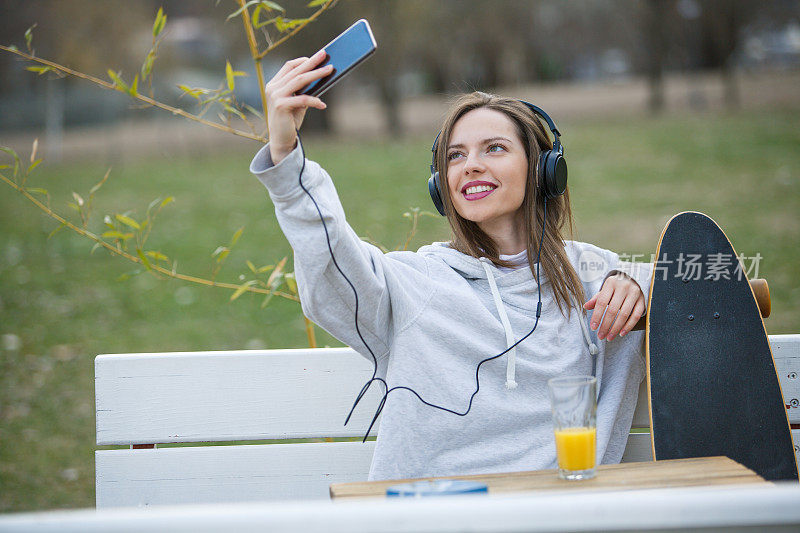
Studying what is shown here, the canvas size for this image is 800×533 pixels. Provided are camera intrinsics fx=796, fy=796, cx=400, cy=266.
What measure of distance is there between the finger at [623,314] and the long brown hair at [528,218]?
0.47ft

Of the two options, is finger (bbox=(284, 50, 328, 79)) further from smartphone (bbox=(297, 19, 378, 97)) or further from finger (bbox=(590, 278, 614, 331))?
finger (bbox=(590, 278, 614, 331))

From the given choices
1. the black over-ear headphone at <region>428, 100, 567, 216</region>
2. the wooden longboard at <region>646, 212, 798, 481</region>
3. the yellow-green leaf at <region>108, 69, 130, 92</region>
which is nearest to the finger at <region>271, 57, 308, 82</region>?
the black over-ear headphone at <region>428, 100, 567, 216</region>

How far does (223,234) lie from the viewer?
345 inches

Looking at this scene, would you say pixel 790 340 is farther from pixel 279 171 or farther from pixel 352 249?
pixel 279 171

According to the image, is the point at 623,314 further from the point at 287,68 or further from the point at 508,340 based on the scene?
the point at 287,68

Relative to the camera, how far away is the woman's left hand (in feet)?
6.41

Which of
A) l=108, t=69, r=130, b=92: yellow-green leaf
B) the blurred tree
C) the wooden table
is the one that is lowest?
Result: the wooden table

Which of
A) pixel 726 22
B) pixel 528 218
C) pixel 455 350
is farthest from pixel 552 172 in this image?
pixel 726 22

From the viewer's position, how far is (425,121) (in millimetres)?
18500

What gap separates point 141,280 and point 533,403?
20.4 feet

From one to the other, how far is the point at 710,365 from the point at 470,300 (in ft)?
2.05

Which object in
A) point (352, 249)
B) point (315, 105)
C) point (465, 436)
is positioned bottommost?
point (465, 436)

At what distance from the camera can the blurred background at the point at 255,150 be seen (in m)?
5.62

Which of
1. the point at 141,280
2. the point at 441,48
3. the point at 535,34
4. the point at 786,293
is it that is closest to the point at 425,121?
the point at 441,48
